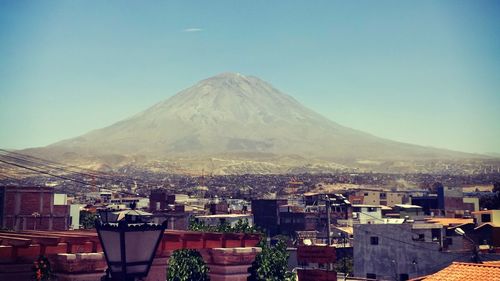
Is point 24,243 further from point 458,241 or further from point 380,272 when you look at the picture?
point 458,241

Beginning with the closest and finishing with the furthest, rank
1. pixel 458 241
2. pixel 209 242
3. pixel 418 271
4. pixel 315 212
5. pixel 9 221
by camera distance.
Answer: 1. pixel 209 242
2. pixel 418 271
3. pixel 458 241
4. pixel 9 221
5. pixel 315 212

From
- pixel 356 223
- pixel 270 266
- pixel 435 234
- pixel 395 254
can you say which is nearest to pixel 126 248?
pixel 270 266

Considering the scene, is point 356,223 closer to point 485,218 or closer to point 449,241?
point 449,241

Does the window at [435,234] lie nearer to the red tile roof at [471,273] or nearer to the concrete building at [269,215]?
the red tile roof at [471,273]

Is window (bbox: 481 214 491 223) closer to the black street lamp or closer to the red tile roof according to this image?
the red tile roof

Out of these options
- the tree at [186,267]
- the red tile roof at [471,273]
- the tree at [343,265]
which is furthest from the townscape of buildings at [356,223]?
the tree at [186,267]

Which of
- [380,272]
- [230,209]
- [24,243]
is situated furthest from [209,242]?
[230,209]
